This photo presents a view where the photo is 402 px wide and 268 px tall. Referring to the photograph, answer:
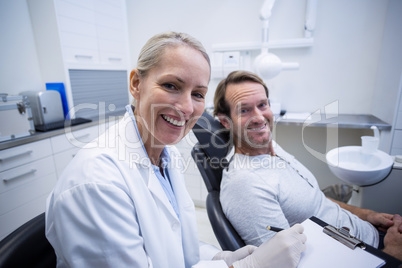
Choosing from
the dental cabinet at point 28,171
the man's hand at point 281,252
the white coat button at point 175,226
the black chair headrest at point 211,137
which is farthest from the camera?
the dental cabinet at point 28,171

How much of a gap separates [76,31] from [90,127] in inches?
37.5

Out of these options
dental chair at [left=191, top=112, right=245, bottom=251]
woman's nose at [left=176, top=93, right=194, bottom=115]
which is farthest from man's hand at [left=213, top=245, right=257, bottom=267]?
woman's nose at [left=176, top=93, right=194, bottom=115]

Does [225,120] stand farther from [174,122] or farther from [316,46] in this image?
[316,46]

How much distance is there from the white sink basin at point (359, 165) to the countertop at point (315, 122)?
498 mm

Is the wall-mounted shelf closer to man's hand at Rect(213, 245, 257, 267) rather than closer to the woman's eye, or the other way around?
the woman's eye

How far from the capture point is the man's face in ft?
3.74

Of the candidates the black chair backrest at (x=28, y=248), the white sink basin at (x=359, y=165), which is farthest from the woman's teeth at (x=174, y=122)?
the white sink basin at (x=359, y=165)

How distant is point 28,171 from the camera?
170cm

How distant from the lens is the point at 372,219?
1085 millimetres

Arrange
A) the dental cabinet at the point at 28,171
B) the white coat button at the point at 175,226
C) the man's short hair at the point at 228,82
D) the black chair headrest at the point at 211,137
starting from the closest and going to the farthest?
the white coat button at the point at 175,226, the black chair headrest at the point at 211,137, the man's short hair at the point at 228,82, the dental cabinet at the point at 28,171

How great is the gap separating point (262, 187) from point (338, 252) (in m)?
0.33

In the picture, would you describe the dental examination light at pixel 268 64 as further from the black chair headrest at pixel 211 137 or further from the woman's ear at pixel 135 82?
the woman's ear at pixel 135 82

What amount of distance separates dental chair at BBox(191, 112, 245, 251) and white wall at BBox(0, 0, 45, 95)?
6.62 ft

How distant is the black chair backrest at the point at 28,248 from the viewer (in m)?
0.51
